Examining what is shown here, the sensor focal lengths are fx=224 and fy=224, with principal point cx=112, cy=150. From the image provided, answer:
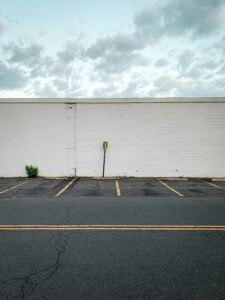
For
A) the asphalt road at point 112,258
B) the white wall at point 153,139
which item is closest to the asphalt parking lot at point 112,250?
the asphalt road at point 112,258

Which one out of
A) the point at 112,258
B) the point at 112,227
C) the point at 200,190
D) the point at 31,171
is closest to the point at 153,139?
the point at 200,190

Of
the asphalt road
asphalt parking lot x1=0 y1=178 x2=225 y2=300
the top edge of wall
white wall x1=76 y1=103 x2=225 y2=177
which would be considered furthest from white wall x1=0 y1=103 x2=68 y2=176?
the asphalt road

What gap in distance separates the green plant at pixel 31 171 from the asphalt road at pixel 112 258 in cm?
815

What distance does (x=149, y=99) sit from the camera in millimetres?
14469

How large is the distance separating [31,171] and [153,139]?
8047mm

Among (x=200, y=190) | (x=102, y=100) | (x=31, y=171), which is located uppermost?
(x=102, y=100)

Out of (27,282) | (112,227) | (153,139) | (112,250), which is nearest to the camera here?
(27,282)

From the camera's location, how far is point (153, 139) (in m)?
14.5

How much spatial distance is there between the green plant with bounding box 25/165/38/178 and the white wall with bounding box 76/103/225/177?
2668 mm

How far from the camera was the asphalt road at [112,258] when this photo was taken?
2.87 metres

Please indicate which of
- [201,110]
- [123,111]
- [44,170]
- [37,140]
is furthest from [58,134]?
[201,110]

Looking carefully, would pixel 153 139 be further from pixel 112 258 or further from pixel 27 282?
pixel 27 282

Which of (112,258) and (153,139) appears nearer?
(112,258)

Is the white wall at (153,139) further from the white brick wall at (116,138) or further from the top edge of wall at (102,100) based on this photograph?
the top edge of wall at (102,100)
